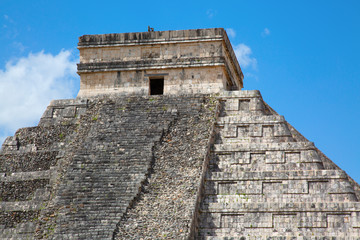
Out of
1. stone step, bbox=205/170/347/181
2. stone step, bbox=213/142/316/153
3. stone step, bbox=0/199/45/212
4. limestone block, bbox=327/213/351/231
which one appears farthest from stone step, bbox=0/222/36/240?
limestone block, bbox=327/213/351/231

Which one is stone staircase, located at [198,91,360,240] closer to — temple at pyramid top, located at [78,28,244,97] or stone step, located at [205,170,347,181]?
stone step, located at [205,170,347,181]

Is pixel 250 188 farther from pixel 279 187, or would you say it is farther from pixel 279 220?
pixel 279 220

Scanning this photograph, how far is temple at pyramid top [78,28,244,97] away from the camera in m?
19.8

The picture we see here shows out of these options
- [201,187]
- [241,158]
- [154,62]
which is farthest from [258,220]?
[154,62]

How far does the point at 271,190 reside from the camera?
1641 cm

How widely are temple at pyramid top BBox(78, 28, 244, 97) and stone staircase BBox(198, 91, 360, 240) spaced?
232 centimetres

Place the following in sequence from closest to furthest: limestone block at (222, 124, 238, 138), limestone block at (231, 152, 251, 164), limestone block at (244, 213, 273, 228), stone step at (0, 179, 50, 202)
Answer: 1. limestone block at (244, 213, 273, 228)
2. limestone block at (231, 152, 251, 164)
3. stone step at (0, 179, 50, 202)
4. limestone block at (222, 124, 238, 138)

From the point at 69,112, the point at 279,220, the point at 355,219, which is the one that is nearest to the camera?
the point at 355,219

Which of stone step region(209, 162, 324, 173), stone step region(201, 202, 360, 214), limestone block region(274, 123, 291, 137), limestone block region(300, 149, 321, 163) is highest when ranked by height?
limestone block region(274, 123, 291, 137)

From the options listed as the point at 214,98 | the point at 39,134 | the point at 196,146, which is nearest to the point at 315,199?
the point at 196,146

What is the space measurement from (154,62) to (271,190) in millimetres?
5535

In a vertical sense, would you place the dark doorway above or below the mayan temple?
above

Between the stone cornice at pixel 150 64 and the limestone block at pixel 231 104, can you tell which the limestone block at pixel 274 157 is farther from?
the stone cornice at pixel 150 64

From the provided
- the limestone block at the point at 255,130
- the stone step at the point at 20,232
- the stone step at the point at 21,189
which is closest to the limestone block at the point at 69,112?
the stone step at the point at 21,189
